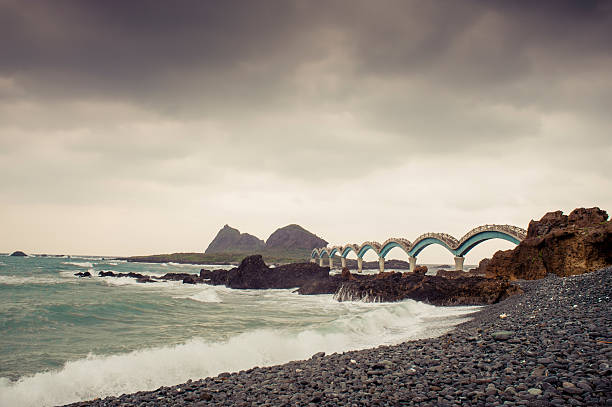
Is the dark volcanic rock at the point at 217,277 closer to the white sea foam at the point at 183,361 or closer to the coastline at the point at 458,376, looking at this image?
the white sea foam at the point at 183,361

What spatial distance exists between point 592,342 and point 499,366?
227 centimetres

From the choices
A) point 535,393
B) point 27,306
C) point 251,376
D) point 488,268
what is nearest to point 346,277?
→ point 488,268

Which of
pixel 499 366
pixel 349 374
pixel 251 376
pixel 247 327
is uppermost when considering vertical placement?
pixel 499 366

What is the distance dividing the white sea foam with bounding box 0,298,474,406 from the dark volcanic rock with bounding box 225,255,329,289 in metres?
38.3

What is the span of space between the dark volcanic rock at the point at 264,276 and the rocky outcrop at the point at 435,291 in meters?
18.6

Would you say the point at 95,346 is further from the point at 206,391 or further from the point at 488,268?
the point at 488,268

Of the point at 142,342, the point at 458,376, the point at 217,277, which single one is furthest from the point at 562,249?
the point at 217,277

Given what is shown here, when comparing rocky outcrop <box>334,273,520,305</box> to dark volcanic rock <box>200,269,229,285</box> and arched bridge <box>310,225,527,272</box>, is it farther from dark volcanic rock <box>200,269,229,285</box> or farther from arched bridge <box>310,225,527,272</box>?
dark volcanic rock <box>200,269,229,285</box>

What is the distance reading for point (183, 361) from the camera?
12.1 m


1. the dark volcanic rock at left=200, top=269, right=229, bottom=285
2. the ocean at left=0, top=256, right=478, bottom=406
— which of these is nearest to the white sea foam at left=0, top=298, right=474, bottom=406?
the ocean at left=0, top=256, right=478, bottom=406

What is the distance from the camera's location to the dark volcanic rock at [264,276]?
55062mm

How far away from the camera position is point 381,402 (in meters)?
5.87

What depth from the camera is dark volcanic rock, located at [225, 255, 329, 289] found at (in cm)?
5506

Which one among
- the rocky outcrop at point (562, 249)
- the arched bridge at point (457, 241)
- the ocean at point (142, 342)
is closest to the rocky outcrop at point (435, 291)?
the rocky outcrop at point (562, 249)
